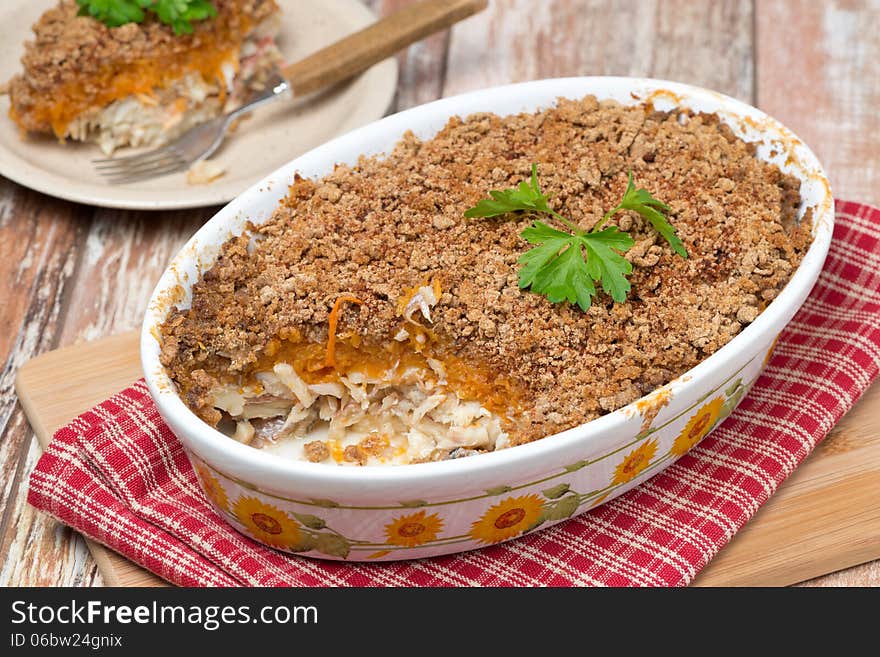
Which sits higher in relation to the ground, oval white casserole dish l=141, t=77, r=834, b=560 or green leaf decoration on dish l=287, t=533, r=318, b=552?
oval white casserole dish l=141, t=77, r=834, b=560

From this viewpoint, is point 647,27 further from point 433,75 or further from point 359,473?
point 359,473

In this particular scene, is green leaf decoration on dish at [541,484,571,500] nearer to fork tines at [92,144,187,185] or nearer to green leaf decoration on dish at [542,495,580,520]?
green leaf decoration on dish at [542,495,580,520]

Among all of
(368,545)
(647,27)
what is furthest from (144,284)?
(647,27)

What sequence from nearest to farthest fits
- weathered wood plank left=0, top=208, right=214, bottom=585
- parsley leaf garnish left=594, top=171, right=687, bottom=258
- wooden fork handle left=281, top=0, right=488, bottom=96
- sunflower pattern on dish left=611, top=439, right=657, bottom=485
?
sunflower pattern on dish left=611, top=439, right=657, bottom=485, parsley leaf garnish left=594, top=171, right=687, bottom=258, weathered wood plank left=0, top=208, right=214, bottom=585, wooden fork handle left=281, top=0, right=488, bottom=96

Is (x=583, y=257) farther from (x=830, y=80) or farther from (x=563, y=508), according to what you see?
(x=830, y=80)

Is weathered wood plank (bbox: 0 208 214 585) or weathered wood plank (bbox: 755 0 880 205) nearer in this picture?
weathered wood plank (bbox: 0 208 214 585)

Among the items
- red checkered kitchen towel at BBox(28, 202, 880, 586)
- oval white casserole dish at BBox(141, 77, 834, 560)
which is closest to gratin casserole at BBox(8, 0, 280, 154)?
oval white casserole dish at BBox(141, 77, 834, 560)

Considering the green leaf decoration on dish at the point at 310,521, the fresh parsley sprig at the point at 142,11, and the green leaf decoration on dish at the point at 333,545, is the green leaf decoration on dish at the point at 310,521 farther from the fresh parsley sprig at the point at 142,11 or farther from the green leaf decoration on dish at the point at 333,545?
the fresh parsley sprig at the point at 142,11
